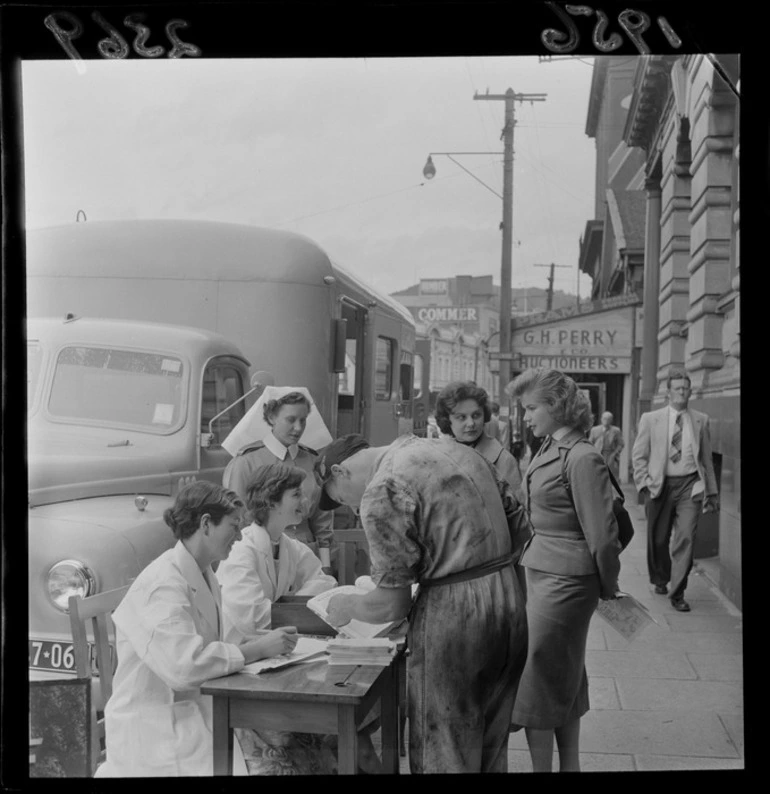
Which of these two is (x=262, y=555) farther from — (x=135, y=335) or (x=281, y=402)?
(x=135, y=335)

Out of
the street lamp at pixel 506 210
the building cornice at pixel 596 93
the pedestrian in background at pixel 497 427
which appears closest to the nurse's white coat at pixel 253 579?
the pedestrian in background at pixel 497 427

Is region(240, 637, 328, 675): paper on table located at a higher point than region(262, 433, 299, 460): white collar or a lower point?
lower

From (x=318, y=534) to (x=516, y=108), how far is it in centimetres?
189

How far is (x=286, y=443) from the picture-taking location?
11.3 feet

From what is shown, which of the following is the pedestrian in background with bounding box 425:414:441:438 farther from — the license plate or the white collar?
the license plate

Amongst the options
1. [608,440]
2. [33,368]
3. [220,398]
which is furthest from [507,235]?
[33,368]

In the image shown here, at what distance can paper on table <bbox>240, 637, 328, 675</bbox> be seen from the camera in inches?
113

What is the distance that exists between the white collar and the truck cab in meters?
0.17

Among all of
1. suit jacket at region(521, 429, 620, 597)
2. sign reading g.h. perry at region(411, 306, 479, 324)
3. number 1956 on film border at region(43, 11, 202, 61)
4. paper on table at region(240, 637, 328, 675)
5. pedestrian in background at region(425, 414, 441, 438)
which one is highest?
number 1956 on film border at region(43, 11, 202, 61)

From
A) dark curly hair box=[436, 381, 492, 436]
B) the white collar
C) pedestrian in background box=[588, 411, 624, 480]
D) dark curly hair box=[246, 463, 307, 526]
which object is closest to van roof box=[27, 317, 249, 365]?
the white collar

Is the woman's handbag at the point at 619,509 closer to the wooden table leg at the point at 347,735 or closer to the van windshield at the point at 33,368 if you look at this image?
the wooden table leg at the point at 347,735

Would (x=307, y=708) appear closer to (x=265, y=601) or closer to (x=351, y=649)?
(x=351, y=649)

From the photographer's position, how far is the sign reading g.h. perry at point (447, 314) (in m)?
3.53

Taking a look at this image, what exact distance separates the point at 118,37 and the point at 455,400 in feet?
6.24
